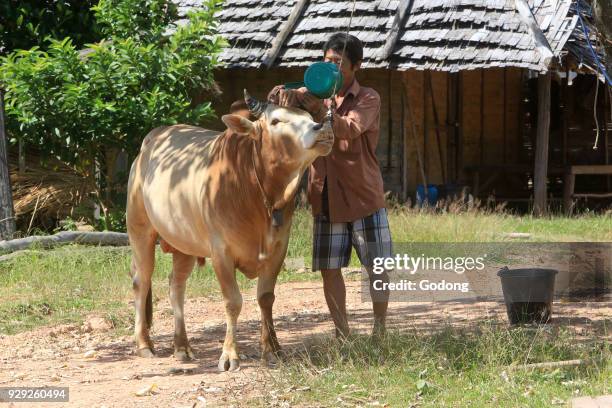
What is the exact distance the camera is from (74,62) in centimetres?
1075

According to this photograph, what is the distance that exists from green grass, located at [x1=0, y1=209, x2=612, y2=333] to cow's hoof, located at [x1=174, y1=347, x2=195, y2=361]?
1289mm

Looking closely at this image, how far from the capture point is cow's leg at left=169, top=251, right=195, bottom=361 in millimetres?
6543

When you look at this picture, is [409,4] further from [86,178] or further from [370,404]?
[370,404]

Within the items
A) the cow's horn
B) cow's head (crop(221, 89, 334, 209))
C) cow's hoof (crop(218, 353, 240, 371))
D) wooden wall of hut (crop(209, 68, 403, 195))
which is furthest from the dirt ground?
wooden wall of hut (crop(209, 68, 403, 195))

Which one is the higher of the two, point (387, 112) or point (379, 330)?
point (387, 112)

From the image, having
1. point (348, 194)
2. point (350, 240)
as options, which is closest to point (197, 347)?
point (350, 240)

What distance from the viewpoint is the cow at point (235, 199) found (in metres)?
5.70

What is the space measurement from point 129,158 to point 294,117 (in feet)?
20.1

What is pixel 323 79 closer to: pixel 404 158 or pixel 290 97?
pixel 290 97

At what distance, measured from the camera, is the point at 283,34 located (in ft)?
46.1

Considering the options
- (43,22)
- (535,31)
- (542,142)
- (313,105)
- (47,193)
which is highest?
(43,22)

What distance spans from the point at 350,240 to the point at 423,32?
309 inches

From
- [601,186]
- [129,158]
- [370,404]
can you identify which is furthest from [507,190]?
[370,404]

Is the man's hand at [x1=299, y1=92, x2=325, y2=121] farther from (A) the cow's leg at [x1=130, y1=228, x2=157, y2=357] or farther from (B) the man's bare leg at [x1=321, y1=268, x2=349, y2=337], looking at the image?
(A) the cow's leg at [x1=130, y1=228, x2=157, y2=357]
